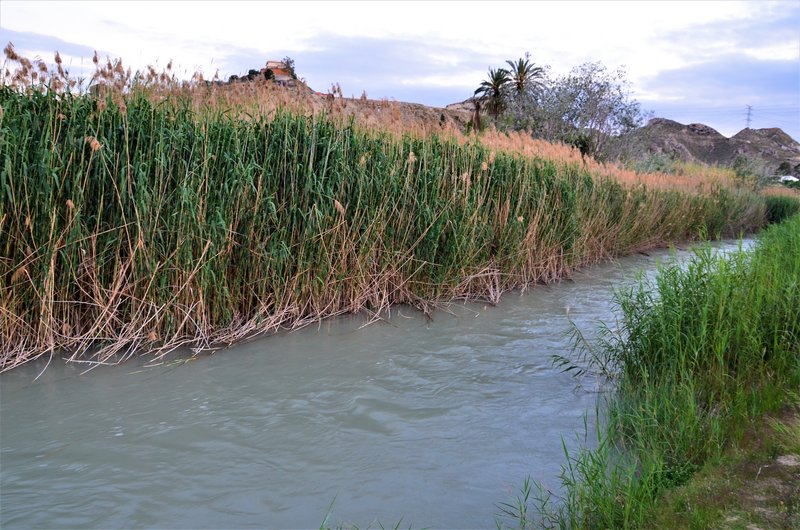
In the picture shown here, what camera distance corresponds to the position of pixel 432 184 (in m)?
6.48

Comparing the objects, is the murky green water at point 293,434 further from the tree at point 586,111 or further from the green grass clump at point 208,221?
the tree at point 586,111

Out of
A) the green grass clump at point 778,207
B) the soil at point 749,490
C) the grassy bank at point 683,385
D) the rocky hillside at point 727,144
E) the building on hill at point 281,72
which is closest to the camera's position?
the soil at point 749,490

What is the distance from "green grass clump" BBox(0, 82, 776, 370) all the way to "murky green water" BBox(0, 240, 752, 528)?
40cm

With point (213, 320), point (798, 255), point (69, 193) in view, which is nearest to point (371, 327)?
point (213, 320)

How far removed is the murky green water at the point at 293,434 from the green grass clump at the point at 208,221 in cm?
40

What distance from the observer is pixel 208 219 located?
192 inches

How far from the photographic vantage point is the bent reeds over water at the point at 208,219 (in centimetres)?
431

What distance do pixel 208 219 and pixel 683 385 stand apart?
379 centimetres

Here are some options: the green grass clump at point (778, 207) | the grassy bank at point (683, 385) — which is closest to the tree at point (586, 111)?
the green grass clump at point (778, 207)

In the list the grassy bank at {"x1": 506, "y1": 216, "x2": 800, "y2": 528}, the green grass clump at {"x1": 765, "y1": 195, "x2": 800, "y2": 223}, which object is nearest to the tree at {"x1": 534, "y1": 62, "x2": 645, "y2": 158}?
the green grass clump at {"x1": 765, "y1": 195, "x2": 800, "y2": 223}

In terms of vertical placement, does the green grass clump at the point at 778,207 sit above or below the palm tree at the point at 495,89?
below

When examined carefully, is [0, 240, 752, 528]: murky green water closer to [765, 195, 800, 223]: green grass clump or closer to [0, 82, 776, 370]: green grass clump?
[0, 82, 776, 370]: green grass clump

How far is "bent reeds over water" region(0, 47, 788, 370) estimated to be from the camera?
14.1 ft

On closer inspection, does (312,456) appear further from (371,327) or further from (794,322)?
(794,322)
